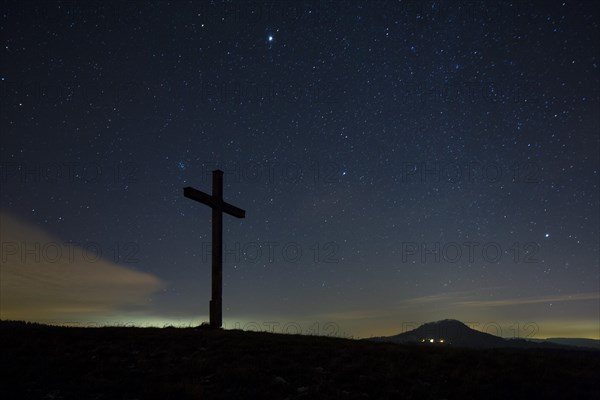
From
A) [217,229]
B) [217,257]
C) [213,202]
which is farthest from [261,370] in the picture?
[213,202]

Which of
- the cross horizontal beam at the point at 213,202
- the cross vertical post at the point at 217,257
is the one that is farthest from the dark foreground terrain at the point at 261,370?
the cross horizontal beam at the point at 213,202

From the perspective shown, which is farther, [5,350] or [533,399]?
[5,350]

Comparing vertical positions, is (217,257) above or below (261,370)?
above

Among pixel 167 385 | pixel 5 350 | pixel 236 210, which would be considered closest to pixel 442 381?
pixel 167 385

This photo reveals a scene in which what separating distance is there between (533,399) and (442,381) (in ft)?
4.93

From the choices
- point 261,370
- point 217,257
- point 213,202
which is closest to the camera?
point 261,370

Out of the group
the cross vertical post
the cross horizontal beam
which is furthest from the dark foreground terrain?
the cross horizontal beam

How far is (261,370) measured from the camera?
859 centimetres

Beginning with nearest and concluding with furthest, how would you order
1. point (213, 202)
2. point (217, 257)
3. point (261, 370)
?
point (261, 370) < point (217, 257) < point (213, 202)

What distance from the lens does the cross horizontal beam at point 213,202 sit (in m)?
14.7

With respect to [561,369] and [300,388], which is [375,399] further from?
[561,369]

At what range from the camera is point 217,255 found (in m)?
15.3

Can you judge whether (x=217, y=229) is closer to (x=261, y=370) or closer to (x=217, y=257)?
(x=217, y=257)

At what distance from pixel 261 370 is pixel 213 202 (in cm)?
803
